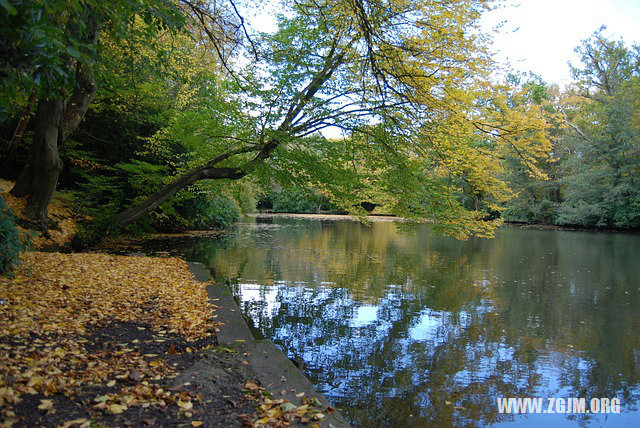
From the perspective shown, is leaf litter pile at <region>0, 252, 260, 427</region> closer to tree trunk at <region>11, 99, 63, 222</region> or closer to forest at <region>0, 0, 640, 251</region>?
forest at <region>0, 0, 640, 251</region>

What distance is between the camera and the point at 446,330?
5.94m

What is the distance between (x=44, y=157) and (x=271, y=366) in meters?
8.42

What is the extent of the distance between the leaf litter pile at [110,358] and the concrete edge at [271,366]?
5.7 inches

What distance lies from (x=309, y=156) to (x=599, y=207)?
25.3 m

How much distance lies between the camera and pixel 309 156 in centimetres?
812

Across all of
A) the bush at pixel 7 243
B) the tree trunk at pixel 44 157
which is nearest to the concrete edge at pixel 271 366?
the bush at pixel 7 243

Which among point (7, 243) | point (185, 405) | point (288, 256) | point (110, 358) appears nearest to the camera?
point (185, 405)

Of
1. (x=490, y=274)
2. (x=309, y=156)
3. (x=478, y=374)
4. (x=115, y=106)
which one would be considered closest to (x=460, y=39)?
(x=309, y=156)

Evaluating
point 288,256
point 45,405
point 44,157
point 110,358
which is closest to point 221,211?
point 288,256

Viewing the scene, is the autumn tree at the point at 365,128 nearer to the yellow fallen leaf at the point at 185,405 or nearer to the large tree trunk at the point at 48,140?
the large tree trunk at the point at 48,140

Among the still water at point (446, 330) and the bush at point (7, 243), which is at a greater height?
the bush at point (7, 243)

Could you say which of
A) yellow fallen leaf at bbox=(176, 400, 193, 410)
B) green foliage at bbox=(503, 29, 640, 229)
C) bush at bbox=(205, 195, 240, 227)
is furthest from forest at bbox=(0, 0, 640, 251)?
green foliage at bbox=(503, 29, 640, 229)

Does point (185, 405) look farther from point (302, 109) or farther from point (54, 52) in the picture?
point (302, 109)

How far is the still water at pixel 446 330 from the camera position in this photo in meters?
3.89
